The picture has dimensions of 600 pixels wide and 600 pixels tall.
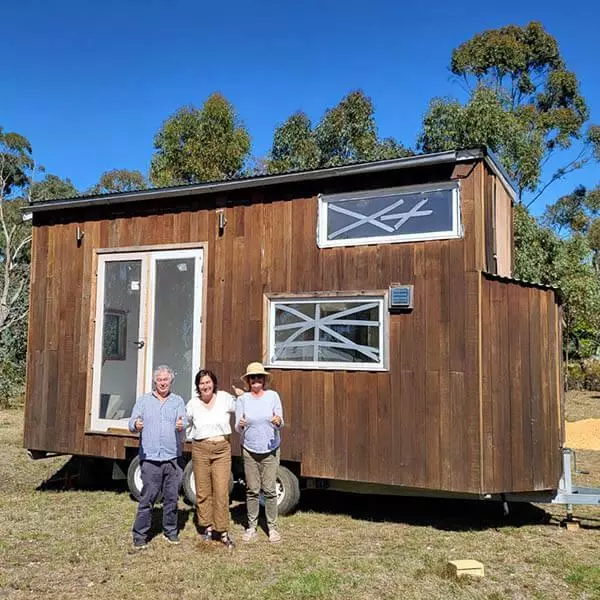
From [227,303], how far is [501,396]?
2.81m

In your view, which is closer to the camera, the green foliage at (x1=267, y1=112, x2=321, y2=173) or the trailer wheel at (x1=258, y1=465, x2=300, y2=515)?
the trailer wheel at (x1=258, y1=465, x2=300, y2=515)

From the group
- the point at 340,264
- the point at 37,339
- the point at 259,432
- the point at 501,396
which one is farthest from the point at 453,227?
the point at 37,339

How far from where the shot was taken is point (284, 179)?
20.4ft

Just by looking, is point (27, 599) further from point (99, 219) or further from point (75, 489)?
point (99, 219)

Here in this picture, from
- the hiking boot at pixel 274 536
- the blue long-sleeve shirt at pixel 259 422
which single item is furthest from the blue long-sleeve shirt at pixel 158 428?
the hiking boot at pixel 274 536

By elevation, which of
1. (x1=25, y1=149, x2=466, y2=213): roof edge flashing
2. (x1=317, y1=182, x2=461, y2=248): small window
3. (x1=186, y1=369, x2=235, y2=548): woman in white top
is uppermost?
(x1=25, y1=149, x2=466, y2=213): roof edge flashing

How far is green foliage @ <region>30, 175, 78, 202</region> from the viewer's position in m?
28.6

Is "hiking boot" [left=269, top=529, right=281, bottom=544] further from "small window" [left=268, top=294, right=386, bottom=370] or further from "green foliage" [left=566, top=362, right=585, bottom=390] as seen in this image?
"green foliage" [left=566, top=362, right=585, bottom=390]

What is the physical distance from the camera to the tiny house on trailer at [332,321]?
17.7 feet

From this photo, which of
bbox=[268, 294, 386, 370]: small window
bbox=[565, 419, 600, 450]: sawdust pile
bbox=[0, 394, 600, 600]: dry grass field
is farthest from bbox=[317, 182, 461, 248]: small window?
bbox=[565, 419, 600, 450]: sawdust pile

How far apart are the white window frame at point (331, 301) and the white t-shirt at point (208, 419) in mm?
1023

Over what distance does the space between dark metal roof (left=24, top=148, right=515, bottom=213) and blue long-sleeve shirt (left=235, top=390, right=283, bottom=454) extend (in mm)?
2195

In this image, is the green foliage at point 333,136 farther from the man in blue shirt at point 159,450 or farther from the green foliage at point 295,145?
the man in blue shirt at point 159,450

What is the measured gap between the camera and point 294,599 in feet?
13.2
